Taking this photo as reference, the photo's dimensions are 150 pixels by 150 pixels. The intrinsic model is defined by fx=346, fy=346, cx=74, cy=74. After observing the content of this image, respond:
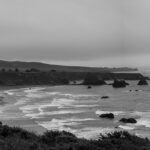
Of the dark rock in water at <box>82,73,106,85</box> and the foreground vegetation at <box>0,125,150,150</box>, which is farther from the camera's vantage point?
the dark rock in water at <box>82,73,106,85</box>

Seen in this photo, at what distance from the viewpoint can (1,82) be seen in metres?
116

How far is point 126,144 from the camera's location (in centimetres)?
1188

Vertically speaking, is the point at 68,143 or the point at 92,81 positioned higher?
the point at 68,143

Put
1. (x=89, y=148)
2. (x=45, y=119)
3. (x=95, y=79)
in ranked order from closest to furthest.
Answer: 1. (x=89, y=148)
2. (x=45, y=119)
3. (x=95, y=79)

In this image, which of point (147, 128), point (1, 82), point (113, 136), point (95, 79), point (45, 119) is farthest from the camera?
point (95, 79)

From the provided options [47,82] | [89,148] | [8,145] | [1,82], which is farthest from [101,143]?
[47,82]

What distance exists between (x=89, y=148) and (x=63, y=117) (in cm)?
2493

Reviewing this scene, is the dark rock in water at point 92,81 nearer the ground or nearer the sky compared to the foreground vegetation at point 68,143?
nearer the ground

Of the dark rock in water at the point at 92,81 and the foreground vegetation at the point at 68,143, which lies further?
the dark rock in water at the point at 92,81

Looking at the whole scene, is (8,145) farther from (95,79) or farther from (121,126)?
(95,79)

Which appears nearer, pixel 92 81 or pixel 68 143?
pixel 68 143

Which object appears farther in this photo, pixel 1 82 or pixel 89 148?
pixel 1 82

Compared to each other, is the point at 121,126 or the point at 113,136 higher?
the point at 113,136

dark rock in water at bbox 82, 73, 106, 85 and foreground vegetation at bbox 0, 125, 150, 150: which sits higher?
foreground vegetation at bbox 0, 125, 150, 150
